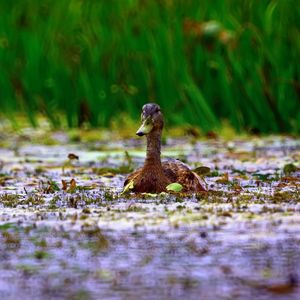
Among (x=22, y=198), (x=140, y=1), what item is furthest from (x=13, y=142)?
(x=22, y=198)

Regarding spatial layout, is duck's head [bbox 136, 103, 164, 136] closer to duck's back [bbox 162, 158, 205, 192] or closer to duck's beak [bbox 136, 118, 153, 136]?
duck's beak [bbox 136, 118, 153, 136]

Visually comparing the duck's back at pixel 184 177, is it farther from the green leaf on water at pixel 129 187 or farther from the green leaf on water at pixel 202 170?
the green leaf on water at pixel 202 170

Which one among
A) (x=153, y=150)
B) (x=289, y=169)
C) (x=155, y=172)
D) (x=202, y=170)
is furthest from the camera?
(x=289, y=169)

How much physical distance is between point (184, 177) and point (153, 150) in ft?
0.79

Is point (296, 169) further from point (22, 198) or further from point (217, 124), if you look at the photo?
point (217, 124)

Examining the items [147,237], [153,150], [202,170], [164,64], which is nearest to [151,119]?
[153,150]

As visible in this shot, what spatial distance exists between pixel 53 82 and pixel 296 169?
5.07 m

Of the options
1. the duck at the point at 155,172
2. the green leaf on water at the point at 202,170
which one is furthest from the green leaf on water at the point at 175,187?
the green leaf on water at the point at 202,170

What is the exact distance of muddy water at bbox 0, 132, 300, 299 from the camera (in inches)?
149

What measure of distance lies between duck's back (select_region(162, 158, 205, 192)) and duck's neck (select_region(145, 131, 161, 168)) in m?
0.12

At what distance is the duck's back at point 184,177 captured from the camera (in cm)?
647

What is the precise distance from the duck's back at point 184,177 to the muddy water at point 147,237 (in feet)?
0.48

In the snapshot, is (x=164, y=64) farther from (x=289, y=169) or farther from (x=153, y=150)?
(x=153, y=150)

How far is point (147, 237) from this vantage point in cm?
479
